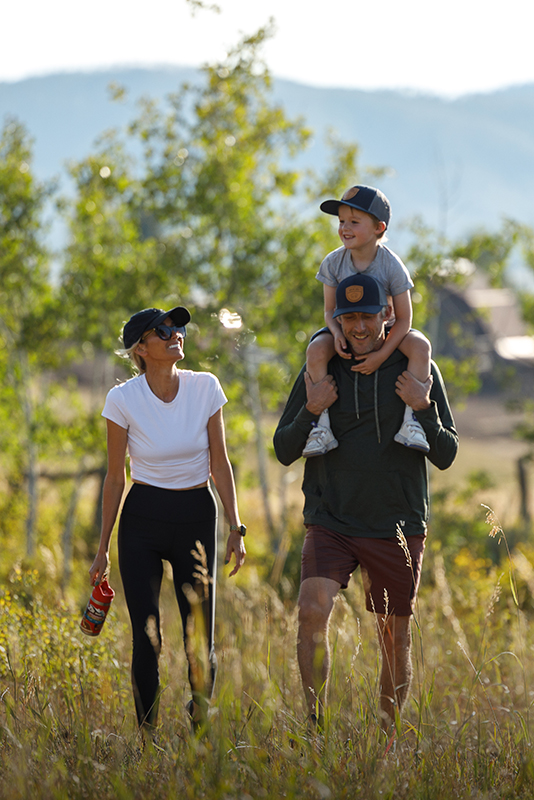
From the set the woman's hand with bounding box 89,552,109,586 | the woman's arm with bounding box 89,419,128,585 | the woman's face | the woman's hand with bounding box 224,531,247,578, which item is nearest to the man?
the woman's hand with bounding box 224,531,247,578

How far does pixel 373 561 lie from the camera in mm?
3412

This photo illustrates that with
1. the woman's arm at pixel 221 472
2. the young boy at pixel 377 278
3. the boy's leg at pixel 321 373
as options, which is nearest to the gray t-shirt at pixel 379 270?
the young boy at pixel 377 278

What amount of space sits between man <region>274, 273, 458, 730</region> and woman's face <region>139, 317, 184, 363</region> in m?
0.60

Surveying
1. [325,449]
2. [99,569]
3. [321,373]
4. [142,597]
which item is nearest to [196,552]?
[142,597]

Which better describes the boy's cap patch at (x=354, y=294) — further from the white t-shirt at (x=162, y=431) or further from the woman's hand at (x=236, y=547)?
the woman's hand at (x=236, y=547)

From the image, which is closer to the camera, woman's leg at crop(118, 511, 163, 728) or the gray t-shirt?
woman's leg at crop(118, 511, 163, 728)

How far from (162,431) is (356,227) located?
4.11ft

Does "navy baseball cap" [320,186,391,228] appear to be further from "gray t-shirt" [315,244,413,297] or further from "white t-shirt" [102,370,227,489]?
"white t-shirt" [102,370,227,489]

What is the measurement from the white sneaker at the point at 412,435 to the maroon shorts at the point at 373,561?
41 centimetres

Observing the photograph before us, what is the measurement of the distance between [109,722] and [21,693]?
1.44 ft

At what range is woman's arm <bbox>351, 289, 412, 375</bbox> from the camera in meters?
3.40

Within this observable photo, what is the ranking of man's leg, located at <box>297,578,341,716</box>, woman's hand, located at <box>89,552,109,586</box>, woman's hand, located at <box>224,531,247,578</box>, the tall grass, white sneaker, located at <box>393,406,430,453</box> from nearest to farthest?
the tall grass → man's leg, located at <box>297,578,341,716</box> → white sneaker, located at <box>393,406,430,453</box> → woman's hand, located at <box>89,552,109,586</box> → woman's hand, located at <box>224,531,247,578</box>

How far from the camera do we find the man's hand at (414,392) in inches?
131

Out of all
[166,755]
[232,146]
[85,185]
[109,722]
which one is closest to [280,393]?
[232,146]
